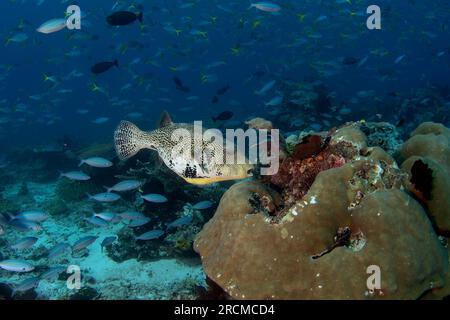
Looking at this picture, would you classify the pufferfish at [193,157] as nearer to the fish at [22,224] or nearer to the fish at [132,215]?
Result: the fish at [132,215]

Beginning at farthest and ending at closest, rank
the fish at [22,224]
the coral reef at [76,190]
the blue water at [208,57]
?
the blue water at [208,57] → the coral reef at [76,190] → the fish at [22,224]

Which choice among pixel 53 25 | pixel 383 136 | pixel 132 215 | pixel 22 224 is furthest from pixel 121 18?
pixel 383 136

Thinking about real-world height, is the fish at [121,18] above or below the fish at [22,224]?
above

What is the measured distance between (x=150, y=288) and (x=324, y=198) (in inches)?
175

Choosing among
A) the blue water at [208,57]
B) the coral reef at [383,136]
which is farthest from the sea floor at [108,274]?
the blue water at [208,57]

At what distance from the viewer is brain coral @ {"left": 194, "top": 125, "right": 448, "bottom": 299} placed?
312 cm

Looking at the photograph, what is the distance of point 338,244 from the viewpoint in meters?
3.41

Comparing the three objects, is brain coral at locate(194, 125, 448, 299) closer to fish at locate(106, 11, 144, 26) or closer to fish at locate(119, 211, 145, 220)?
fish at locate(119, 211, 145, 220)

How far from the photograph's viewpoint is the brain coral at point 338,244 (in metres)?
3.12

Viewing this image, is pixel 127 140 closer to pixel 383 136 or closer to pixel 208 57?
pixel 383 136

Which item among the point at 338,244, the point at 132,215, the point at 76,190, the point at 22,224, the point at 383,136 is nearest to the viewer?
the point at 338,244

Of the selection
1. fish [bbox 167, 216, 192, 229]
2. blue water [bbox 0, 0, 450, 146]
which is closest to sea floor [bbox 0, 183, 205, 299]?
fish [bbox 167, 216, 192, 229]
